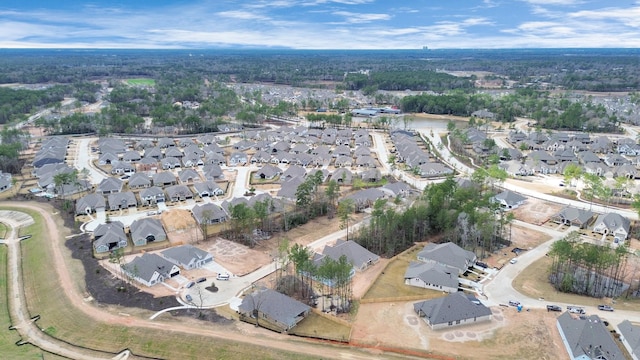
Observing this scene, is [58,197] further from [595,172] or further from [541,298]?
[595,172]

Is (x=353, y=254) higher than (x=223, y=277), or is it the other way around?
(x=353, y=254)

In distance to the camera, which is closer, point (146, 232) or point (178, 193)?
point (146, 232)

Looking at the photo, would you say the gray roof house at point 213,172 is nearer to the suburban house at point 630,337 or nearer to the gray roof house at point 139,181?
the gray roof house at point 139,181

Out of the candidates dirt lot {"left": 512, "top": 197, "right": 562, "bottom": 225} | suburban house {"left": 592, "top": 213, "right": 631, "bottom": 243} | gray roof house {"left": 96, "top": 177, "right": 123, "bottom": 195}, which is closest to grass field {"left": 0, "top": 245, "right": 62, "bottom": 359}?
gray roof house {"left": 96, "top": 177, "right": 123, "bottom": 195}

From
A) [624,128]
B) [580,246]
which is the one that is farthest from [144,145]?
[624,128]

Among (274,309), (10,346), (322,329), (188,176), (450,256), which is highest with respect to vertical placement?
(188,176)

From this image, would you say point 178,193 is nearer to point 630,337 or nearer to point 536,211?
point 536,211

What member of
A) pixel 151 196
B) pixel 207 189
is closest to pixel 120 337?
pixel 151 196
